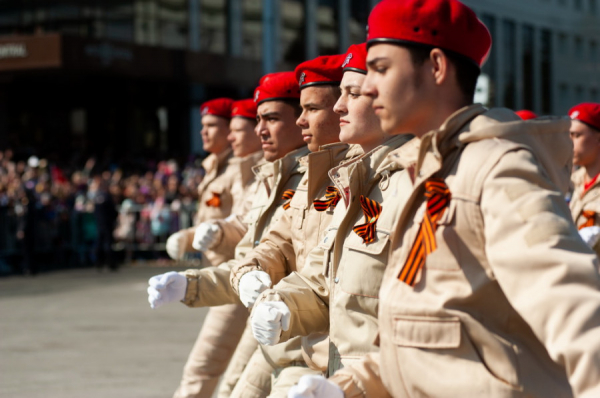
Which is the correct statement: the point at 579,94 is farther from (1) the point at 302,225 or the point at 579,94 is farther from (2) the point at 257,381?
(1) the point at 302,225

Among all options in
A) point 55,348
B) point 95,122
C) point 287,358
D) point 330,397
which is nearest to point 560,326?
point 330,397

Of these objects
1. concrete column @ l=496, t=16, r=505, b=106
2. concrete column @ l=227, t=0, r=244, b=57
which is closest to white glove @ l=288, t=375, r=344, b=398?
concrete column @ l=227, t=0, r=244, b=57

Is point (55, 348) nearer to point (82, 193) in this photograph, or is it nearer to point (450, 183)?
point (450, 183)

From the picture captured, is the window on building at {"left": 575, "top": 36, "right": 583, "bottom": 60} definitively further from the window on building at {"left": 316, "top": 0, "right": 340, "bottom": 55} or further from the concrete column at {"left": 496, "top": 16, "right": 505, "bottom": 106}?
the window on building at {"left": 316, "top": 0, "right": 340, "bottom": 55}

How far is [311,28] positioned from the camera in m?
39.2

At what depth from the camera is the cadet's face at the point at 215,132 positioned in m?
8.30

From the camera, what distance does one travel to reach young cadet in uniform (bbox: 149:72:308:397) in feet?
15.0

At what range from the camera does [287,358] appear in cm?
469

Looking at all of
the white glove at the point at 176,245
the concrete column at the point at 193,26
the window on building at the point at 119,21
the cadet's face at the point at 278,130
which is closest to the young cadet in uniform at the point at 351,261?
the cadet's face at the point at 278,130

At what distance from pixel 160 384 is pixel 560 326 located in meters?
6.34

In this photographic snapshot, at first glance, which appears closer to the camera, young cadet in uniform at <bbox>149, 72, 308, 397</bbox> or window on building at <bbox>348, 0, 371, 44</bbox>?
young cadet in uniform at <bbox>149, 72, 308, 397</bbox>

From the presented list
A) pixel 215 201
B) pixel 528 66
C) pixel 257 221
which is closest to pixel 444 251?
pixel 257 221

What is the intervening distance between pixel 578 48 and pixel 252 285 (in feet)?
190

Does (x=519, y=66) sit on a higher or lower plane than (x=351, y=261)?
higher
